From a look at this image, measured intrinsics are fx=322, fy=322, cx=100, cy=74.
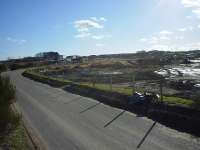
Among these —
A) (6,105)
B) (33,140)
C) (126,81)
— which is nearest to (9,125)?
(6,105)

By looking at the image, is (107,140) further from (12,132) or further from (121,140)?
(12,132)

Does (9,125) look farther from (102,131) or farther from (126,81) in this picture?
(126,81)

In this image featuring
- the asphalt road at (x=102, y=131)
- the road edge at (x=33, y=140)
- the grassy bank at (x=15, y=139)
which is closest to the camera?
the asphalt road at (x=102, y=131)

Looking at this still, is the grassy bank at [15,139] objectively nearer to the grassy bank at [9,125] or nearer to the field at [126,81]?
the grassy bank at [9,125]

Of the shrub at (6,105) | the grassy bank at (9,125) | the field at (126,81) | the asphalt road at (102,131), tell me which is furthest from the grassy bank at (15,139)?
the field at (126,81)

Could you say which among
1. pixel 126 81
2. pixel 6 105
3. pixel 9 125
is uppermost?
pixel 6 105

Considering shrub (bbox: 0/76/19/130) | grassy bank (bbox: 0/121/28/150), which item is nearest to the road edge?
grassy bank (bbox: 0/121/28/150)

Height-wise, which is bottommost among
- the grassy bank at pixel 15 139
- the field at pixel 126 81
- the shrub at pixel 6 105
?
the field at pixel 126 81

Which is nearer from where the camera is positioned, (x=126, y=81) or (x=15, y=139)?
(x=15, y=139)

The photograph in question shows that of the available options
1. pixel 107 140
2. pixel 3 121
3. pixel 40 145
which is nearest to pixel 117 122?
pixel 107 140
